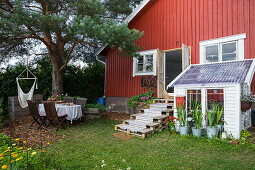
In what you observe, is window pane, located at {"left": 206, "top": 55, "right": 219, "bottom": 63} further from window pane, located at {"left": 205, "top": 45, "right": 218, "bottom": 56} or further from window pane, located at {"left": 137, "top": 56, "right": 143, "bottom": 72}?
window pane, located at {"left": 137, "top": 56, "right": 143, "bottom": 72}

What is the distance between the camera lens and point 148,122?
5703 mm

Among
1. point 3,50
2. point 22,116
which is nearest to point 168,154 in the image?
point 22,116

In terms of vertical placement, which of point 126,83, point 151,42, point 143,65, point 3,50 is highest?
point 151,42

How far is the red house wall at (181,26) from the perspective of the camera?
20.0 feet

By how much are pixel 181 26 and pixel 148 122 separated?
457cm

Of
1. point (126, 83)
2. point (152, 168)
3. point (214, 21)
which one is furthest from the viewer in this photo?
point (126, 83)

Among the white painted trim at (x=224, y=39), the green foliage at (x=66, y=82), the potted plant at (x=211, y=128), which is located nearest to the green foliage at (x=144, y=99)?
the potted plant at (x=211, y=128)

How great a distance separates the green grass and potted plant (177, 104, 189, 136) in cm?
26

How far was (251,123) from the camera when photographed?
5.80m

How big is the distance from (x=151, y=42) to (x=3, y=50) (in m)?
6.97

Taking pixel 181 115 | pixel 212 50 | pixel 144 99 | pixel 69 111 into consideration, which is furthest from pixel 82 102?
pixel 212 50

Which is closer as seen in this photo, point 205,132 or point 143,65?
point 205,132

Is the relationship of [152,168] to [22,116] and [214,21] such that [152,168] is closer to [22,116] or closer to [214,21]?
[214,21]

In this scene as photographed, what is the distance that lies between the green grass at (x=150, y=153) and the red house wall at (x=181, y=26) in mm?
3460
